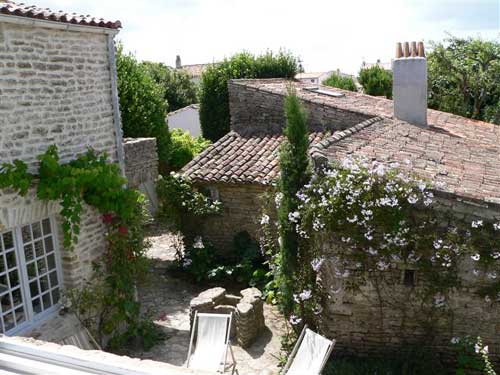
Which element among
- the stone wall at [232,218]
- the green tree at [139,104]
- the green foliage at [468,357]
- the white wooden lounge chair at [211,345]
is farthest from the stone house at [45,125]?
the green tree at [139,104]

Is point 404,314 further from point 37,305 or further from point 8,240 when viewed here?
point 8,240

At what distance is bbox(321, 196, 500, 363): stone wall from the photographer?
677 cm

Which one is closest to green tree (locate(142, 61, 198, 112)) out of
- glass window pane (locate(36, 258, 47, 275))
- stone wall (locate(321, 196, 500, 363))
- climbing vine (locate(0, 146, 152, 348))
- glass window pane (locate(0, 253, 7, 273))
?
climbing vine (locate(0, 146, 152, 348))

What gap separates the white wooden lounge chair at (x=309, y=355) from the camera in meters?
6.55

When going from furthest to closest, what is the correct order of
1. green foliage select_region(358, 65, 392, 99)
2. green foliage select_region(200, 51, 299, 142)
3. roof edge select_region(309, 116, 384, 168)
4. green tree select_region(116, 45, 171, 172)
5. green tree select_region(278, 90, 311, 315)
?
green foliage select_region(358, 65, 392, 99) < green foliage select_region(200, 51, 299, 142) < green tree select_region(116, 45, 171, 172) < green tree select_region(278, 90, 311, 315) < roof edge select_region(309, 116, 384, 168)

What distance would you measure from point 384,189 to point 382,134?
3098mm

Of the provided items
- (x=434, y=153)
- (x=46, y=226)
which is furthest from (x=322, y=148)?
(x=46, y=226)

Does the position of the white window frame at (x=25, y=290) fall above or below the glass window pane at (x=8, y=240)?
below

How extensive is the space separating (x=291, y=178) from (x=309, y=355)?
8.27 ft

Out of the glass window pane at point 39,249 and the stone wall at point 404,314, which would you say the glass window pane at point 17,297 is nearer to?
the glass window pane at point 39,249

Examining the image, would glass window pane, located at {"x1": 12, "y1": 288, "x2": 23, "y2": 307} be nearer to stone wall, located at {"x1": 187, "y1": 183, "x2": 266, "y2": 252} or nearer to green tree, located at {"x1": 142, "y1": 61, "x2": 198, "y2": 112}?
stone wall, located at {"x1": 187, "y1": 183, "x2": 266, "y2": 252}

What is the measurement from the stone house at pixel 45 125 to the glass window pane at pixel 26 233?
0.04ft

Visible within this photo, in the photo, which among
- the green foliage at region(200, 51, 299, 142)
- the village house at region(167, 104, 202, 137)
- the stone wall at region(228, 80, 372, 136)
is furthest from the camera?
the village house at region(167, 104, 202, 137)

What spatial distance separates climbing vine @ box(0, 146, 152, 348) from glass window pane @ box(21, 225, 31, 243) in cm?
44
